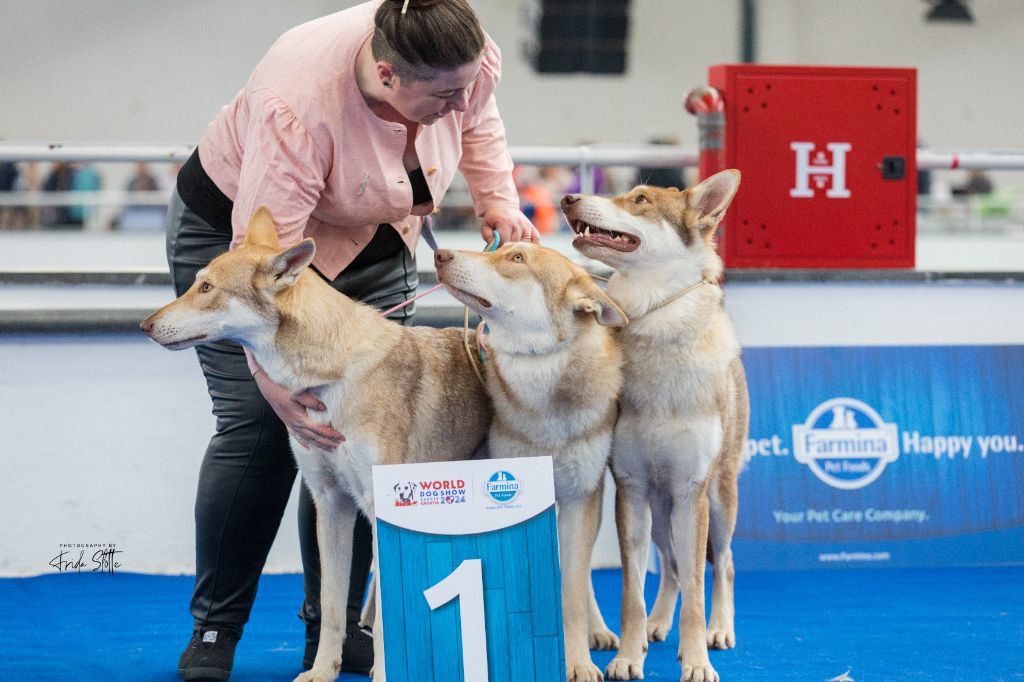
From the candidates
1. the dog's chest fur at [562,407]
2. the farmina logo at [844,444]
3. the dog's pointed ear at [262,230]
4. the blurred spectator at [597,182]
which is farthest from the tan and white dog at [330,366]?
the blurred spectator at [597,182]

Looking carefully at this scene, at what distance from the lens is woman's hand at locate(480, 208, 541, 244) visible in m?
2.85

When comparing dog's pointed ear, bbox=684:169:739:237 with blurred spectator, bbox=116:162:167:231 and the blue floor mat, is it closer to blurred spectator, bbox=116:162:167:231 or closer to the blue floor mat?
the blue floor mat

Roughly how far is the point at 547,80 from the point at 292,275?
1499 cm

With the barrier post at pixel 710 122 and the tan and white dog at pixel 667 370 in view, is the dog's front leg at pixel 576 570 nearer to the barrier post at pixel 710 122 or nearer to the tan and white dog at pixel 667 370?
the tan and white dog at pixel 667 370

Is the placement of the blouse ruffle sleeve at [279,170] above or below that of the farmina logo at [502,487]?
above

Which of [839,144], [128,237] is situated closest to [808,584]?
[839,144]

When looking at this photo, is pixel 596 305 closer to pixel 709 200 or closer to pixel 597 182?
pixel 709 200

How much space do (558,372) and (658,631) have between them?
3.33ft

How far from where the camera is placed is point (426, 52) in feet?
7.34

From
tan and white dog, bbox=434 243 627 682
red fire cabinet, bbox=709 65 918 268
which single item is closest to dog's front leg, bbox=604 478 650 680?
tan and white dog, bbox=434 243 627 682

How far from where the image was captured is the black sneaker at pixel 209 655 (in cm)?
269

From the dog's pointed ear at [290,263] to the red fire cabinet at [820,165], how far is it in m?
2.24

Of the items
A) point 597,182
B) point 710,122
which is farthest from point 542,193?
point 710,122

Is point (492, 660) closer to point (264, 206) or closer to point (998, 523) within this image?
point (264, 206)
